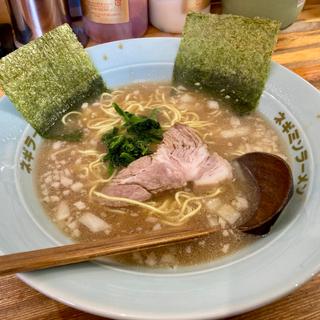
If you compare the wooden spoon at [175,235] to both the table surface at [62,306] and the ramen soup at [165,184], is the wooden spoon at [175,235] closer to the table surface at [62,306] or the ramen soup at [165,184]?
the ramen soup at [165,184]

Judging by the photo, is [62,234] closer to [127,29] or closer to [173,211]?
[173,211]

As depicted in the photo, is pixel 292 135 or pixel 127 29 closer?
pixel 292 135

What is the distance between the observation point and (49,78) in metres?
1.58

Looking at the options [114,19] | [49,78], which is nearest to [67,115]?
[49,78]

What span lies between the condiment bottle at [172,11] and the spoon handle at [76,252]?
148 cm

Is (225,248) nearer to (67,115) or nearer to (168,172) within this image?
(168,172)

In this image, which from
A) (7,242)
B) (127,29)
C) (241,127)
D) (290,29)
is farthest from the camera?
(290,29)

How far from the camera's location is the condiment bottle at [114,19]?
6.46 ft

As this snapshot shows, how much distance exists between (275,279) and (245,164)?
1.81 ft

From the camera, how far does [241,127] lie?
1.64 m

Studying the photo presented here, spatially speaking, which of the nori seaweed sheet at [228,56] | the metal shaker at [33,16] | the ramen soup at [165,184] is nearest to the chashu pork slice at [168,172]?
the ramen soup at [165,184]

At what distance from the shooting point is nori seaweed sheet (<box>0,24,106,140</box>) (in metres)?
1.45

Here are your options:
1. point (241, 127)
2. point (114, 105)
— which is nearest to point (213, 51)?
point (241, 127)

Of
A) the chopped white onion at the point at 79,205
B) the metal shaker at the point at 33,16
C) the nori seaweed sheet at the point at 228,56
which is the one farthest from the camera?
the metal shaker at the point at 33,16
